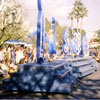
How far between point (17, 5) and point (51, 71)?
55.9 ft

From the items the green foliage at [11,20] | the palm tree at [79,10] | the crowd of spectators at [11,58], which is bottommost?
the crowd of spectators at [11,58]

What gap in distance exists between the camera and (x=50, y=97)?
20.4 ft

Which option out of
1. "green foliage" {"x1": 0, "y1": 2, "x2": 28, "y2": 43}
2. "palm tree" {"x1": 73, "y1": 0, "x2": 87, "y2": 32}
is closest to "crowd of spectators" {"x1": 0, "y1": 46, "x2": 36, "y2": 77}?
"green foliage" {"x1": 0, "y1": 2, "x2": 28, "y2": 43}

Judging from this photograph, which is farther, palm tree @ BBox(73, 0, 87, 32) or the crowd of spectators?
palm tree @ BBox(73, 0, 87, 32)

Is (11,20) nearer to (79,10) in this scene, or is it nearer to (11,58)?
(11,58)

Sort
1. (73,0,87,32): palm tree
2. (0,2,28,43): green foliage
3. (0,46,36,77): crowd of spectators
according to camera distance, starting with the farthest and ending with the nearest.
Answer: (73,0,87,32): palm tree, (0,2,28,43): green foliage, (0,46,36,77): crowd of spectators

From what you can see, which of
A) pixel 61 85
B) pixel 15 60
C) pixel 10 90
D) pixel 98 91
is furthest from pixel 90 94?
pixel 15 60

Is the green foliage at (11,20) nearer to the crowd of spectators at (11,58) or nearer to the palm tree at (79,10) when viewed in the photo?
the crowd of spectators at (11,58)

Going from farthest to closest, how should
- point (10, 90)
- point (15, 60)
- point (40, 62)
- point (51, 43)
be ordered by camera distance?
1. point (15, 60)
2. point (51, 43)
3. point (40, 62)
4. point (10, 90)

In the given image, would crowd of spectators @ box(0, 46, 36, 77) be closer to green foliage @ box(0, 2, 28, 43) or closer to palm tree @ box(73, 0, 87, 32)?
green foliage @ box(0, 2, 28, 43)

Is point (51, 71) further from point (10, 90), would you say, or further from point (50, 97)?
point (10, 90)

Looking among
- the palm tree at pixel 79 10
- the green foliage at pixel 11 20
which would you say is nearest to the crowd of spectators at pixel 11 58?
the green foliage at pixel 11 20

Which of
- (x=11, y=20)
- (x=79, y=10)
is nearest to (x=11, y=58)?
(x=11, y=20)

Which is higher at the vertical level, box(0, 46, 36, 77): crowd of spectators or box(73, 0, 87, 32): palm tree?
box(73, 0, 87, 32): palm tree
